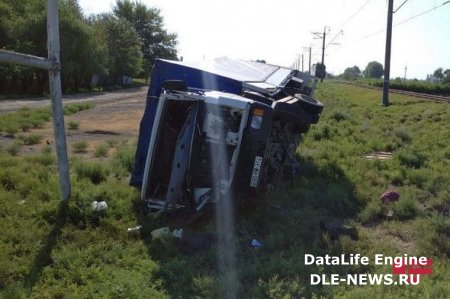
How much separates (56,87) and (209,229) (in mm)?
2656

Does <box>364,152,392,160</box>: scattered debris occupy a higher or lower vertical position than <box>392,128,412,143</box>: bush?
lower

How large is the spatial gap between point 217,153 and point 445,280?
3.03 m

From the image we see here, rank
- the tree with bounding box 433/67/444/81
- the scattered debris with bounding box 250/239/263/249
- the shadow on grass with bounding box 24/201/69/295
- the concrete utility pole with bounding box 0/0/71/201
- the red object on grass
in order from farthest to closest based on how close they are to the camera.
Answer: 1. the tree with bounding box 433/67/444/81
2. the red object on grass
3. the concrete utility pole with bounding box 0/0/71/201
4. the scattered debris with bounding box 250/239/263/249
5. the shadow on grass with bounding box 24/201/69/295

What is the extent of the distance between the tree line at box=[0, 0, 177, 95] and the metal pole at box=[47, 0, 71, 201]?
28.5m

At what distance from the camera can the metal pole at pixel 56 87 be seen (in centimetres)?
576

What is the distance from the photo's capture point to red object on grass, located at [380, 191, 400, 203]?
709cm

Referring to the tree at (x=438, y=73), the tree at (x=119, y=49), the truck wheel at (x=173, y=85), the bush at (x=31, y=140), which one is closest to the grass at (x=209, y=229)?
the truck wheel at (x=173, y=85)

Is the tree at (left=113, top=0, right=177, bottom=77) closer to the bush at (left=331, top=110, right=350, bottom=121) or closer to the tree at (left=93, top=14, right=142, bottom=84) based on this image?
the tree at (left=93, top=14, right=142, bottom=84)

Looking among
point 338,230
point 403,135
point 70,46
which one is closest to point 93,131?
point 403,135

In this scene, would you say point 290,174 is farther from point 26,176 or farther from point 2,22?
point 2,22

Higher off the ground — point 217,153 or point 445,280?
point 217,153

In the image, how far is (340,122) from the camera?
664 inches

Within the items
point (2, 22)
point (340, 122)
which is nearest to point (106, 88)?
point (2, 22)

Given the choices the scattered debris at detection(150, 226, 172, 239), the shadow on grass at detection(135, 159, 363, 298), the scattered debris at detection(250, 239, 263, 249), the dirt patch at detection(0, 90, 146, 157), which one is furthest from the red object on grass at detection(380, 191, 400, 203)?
the dirt patch at detection(0, 90, 146, 157)
